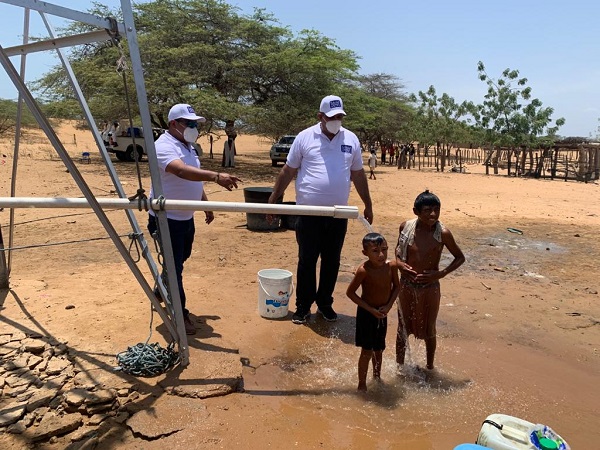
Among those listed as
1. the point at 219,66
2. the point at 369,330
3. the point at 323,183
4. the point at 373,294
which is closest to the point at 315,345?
the point at 369,330

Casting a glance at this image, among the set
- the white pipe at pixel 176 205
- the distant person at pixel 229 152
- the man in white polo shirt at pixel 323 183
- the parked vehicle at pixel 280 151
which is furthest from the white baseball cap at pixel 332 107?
the parked vehicle at pixel 280 151

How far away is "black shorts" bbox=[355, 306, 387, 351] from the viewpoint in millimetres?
3389

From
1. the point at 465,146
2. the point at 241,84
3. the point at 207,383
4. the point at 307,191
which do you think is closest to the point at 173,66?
the point at 241,84

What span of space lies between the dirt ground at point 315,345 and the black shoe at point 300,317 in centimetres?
10

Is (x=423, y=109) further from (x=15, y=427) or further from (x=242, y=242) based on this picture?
(x=15, y=427)

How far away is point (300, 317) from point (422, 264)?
1584mm

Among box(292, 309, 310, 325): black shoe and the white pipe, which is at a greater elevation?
the white pipe

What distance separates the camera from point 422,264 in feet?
11.6

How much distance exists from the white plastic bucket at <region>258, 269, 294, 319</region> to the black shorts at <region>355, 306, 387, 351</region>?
135cm

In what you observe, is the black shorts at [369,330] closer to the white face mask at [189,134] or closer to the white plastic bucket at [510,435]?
the white plastic bucket at [510,435]

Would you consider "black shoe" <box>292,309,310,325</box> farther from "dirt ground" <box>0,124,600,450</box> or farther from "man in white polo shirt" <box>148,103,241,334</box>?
"man in white polo shirt" <box>148,103,241,334</box>

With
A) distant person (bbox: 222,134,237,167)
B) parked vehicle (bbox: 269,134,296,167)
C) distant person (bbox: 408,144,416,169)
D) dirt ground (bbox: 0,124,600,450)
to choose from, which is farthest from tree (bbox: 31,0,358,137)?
dirt ground (bbox: 0,124,600,450)

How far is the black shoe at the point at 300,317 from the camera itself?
15.4ft

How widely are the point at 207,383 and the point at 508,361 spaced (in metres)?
2.56
